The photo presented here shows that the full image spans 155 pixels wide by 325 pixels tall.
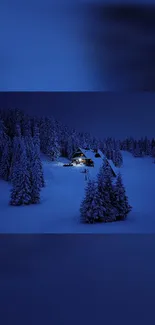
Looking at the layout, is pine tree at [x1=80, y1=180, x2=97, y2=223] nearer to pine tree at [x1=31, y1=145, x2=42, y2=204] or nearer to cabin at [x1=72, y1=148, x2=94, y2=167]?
cabin at [x1=72, y1=148, x2=94, y2=167]

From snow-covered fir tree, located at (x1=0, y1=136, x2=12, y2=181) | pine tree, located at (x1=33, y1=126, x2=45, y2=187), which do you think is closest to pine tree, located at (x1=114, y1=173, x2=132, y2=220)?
pine tree, located at (x1=33, y1=126, x2=45, y2=187)

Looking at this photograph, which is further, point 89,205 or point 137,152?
point 137,152

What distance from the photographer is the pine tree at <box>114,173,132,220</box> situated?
175 inches

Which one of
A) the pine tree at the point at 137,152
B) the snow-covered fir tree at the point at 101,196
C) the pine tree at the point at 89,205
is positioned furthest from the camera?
the pine tree at the point at 137,152

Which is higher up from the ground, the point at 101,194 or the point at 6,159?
the point at 6,159

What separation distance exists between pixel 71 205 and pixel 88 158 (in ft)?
1.86

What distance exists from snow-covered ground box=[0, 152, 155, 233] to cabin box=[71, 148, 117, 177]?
0.24 ft

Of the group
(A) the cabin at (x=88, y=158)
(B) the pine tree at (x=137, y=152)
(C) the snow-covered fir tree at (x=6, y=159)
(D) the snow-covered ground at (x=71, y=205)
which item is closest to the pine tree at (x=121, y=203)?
(D) the snow-covered ground at (x=71, y=205)

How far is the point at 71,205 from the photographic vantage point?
4.49 metres

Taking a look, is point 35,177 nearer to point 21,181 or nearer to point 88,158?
point 21,181

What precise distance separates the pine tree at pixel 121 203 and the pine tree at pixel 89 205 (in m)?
0.26

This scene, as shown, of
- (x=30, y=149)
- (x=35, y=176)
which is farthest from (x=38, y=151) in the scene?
(x=35, y=176)

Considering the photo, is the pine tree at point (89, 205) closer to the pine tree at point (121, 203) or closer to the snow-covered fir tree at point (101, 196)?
the snow-covered fir tree at point (101, 196)

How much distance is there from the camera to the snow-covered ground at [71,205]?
441cm
